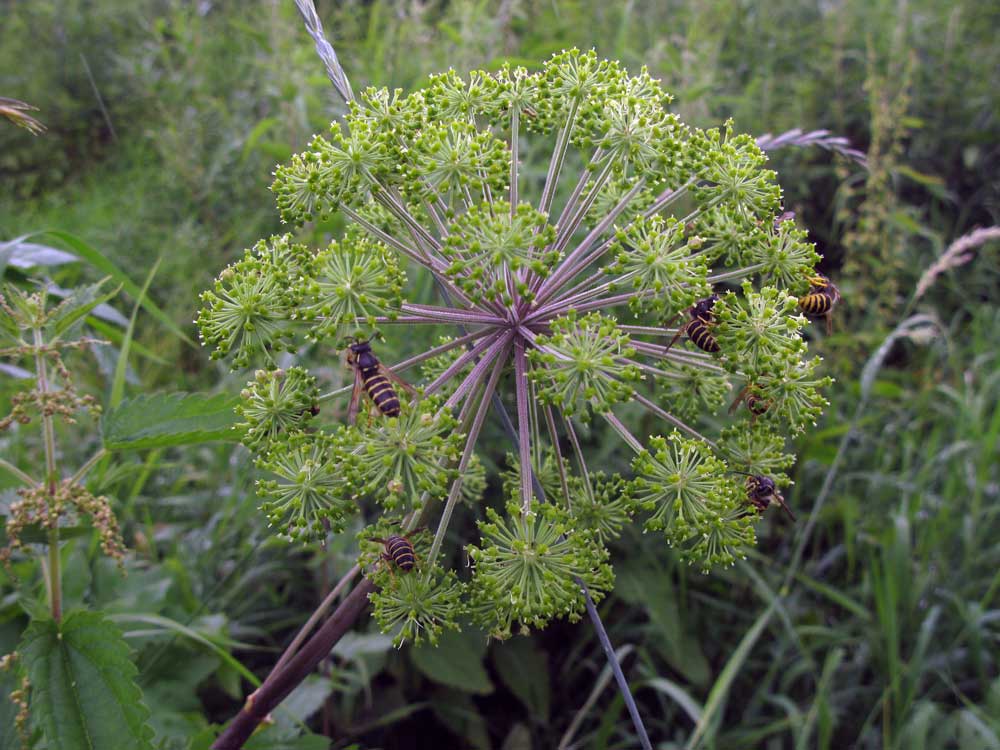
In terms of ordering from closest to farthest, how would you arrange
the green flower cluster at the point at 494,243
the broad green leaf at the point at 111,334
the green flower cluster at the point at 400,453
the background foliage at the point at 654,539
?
the green flower cluster at the point at 400,453, the green flower cluster at the point at 494,243, the broad green leaf at the point at 111,334, the background foliage at the point at 654,539

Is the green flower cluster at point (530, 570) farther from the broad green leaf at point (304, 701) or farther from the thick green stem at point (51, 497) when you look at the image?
the broad green leaf at point (304, 701)

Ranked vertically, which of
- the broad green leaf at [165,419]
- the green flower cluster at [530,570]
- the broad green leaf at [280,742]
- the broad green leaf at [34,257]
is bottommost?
the broad green leaf at [280,742]

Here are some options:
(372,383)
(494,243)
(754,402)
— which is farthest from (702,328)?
(372,383)

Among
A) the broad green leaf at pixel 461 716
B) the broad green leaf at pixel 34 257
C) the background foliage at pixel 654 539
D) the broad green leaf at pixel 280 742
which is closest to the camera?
the broad green leaf at pixel 280 742

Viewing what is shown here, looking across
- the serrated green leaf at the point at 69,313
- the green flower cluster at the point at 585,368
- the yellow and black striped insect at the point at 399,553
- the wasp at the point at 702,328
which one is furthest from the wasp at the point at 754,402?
the serrated green leaf at the point at 69,313

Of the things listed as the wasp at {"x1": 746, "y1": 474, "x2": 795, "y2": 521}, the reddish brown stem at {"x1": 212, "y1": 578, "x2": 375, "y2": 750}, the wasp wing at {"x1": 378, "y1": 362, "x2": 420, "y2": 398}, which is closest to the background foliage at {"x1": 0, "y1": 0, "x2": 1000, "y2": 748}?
the reddish brown stem at {"x1": 212, "y1": 578, "x2": 375, "y2": 750}

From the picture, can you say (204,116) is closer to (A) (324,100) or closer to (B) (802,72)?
(A) (324,100)
